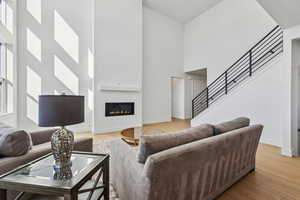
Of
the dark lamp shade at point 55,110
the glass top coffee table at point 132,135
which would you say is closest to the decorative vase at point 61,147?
the dark lamp shade at point 55,110

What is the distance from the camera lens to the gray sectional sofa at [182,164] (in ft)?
3.80

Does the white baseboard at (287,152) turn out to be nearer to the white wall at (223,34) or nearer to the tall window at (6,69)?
the white wall at (223,34)

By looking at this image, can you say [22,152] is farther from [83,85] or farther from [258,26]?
[258,26]

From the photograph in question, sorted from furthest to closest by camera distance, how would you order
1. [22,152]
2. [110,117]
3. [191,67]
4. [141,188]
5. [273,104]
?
[191,67] < [110,117] < [273,104] < [22,152] < [141,188]

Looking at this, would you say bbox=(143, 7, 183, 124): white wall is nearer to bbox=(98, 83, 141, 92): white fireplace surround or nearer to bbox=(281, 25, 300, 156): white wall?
bbox=(98, 83, 141, 92): white fireplace surround

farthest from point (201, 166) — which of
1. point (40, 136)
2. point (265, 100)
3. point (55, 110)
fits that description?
point (265, 100)

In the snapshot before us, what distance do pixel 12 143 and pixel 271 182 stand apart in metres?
3.13

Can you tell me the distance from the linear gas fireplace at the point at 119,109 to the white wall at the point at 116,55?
144 millimetres

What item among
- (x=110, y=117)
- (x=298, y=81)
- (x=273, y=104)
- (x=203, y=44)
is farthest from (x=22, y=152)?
(x=203, y=44)

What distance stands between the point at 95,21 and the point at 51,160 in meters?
4.93

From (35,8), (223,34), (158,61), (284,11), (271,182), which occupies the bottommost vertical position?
(271,182)

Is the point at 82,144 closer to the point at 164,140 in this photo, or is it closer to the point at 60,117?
the point at 60,117

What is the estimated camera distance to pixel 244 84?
434 cm

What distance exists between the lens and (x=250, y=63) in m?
4.60
